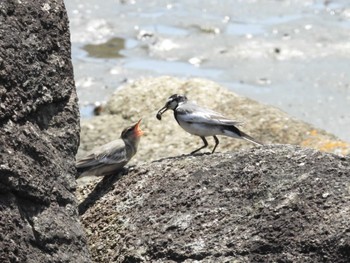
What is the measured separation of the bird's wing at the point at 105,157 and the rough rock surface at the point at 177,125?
1.81 meters

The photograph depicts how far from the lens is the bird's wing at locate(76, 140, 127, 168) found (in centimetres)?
920

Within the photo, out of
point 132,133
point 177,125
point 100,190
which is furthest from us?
point 177,125

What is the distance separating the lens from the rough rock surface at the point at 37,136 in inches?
261

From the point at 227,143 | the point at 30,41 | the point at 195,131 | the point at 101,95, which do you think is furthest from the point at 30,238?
the point at 101,95

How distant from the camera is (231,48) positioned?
1722 centimetres

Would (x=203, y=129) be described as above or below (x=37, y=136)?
below

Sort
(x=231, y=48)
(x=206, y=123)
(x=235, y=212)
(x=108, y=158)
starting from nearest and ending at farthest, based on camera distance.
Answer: (x=235, y=212)
(x=108, y=158)
(x=206, y=123)
(x=231, y=48)

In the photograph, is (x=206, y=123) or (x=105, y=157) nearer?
(x=105, y=157)

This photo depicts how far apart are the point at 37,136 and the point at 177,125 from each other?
519cm

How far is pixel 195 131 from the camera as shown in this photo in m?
10.3

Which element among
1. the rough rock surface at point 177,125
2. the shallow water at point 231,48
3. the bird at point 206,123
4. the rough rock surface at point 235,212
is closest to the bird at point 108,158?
the bird at point 206,123

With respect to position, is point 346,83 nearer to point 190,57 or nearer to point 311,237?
point 190,57

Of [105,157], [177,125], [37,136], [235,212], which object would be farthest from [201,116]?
[37,136]

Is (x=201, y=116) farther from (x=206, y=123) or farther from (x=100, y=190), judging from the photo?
(x=100, y=190)
